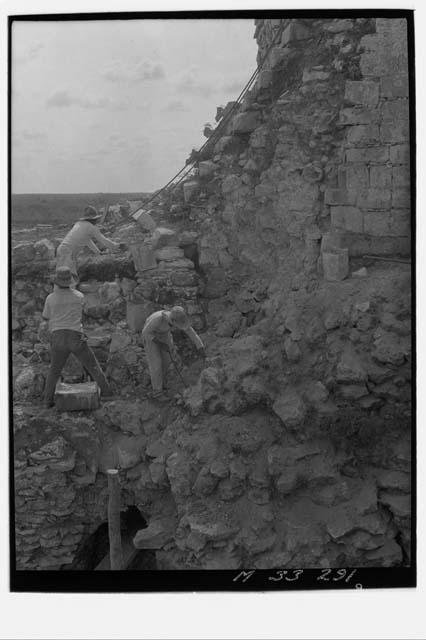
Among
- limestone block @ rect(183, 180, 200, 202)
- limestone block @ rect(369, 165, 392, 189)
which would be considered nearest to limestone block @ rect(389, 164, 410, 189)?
limestone block @ rect(369, 165, 392, 189)

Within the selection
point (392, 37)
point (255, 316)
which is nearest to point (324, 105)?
point (392, 37)

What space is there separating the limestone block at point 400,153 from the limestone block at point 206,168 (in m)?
1.43

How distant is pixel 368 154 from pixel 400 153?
243 mm

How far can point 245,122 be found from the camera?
588 centimetres

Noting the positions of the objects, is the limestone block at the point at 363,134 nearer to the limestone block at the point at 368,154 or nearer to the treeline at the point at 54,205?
the limestone block at the point at 368,154

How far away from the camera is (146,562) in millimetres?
5699

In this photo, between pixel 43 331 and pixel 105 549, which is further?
pixel 105 549

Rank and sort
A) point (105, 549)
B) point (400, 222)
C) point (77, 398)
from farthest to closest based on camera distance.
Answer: point (105, 549)
point (77, 398)
point (400, 222)

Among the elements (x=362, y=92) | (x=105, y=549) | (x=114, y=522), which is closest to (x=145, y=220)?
(x=362, y=92)

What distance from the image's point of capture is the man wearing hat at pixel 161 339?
5.68 m

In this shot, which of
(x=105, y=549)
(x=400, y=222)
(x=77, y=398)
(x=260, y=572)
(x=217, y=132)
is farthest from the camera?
(x=105, y=549)

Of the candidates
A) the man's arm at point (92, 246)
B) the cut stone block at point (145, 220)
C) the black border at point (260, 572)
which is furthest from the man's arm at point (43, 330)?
the cut stone block at point (145, 220)

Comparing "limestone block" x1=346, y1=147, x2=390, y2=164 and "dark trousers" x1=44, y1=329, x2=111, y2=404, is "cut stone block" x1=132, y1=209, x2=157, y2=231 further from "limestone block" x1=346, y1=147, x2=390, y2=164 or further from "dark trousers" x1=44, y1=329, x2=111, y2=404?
"limestone block" x1=346, y1=147, x2=390, y2=164

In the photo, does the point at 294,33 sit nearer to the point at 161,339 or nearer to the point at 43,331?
the point at 161,339
